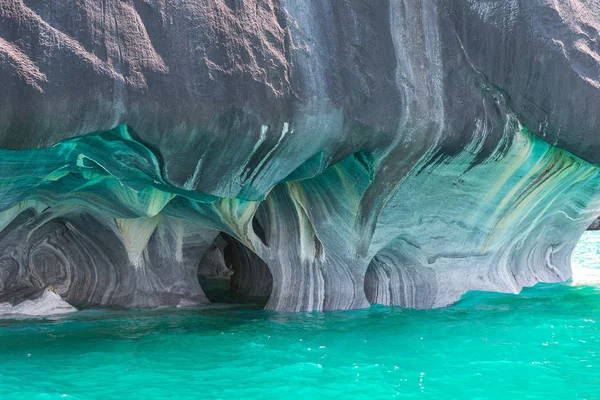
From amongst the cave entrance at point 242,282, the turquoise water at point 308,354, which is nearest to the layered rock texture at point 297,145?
the cave entrance at point 242,282

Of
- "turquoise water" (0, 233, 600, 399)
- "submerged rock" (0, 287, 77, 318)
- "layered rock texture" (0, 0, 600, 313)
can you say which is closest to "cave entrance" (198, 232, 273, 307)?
"layered rock texture" (0, 0, 600, 313)

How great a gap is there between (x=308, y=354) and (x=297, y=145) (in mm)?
1797

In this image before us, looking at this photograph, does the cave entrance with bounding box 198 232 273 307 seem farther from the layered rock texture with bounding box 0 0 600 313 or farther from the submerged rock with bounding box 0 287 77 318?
the submerged rock with bounding box 0 287 77 318

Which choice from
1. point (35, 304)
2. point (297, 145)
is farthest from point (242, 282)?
point (297, 145)

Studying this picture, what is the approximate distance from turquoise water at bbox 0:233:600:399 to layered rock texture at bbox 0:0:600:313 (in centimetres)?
72

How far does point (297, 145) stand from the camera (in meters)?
6.07

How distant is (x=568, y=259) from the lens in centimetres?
1014

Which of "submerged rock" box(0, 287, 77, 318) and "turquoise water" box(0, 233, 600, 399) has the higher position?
"submerged rock" box(0, 287, 77, 318)

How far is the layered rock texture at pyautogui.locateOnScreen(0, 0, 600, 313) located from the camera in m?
5.15

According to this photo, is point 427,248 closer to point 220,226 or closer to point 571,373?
point 220,226

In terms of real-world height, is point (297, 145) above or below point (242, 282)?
above

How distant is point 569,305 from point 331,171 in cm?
321

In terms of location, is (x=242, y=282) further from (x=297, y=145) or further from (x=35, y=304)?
(x=297, y=145)

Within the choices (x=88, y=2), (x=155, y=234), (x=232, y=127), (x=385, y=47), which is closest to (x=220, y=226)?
(x=155, y=234)
